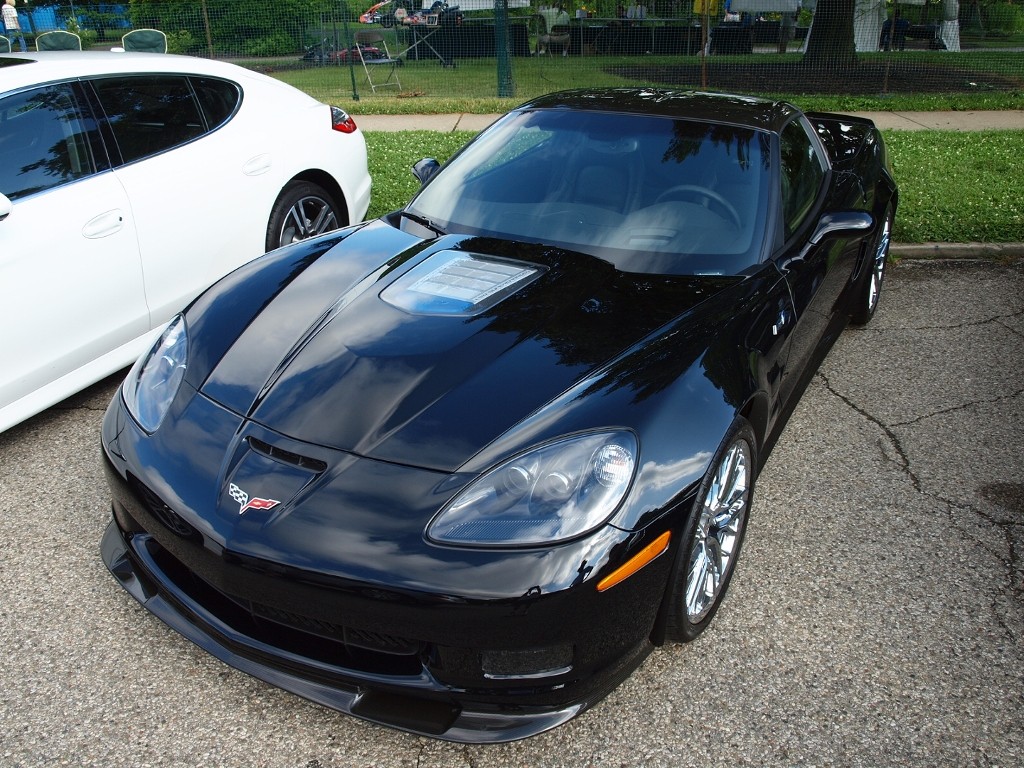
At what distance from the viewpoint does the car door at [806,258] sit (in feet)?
10.8

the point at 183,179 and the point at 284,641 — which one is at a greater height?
the point at 183,179

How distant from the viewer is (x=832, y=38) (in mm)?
14164

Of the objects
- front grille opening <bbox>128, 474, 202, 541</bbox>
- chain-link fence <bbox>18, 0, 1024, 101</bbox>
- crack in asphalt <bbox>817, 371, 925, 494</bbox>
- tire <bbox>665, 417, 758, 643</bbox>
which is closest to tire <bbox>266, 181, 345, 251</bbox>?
front grille opening <bbox>128, 474, 202, 541</bbox>

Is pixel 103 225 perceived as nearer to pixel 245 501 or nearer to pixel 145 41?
pixel 245 501

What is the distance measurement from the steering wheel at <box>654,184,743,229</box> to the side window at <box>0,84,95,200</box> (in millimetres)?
2552

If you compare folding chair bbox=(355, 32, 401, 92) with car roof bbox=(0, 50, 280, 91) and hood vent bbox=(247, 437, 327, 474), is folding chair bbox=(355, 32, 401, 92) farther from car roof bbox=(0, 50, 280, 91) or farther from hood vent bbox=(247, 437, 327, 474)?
hood vent bbox=(247, 437, 327, 474)

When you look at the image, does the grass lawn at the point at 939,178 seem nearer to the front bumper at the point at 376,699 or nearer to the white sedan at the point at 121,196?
the white sedan at the point at 121,196

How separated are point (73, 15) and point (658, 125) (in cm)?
1435

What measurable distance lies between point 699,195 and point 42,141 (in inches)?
110

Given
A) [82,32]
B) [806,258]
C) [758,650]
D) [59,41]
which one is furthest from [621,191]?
[82,32]

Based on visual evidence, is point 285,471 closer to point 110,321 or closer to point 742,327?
point 742,327

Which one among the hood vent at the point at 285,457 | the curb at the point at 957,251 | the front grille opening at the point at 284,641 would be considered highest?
the hood vent at the point at 285,457

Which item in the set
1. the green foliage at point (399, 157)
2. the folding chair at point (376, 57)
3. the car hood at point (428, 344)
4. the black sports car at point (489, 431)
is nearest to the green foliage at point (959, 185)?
the black sports car at point (489, 431)

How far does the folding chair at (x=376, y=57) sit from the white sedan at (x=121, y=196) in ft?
30.4
